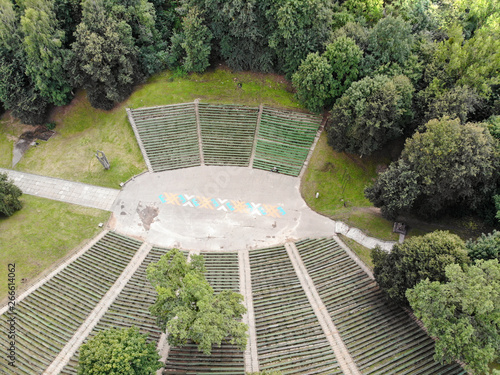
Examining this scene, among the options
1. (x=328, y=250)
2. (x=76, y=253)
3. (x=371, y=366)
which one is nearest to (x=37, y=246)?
(x=76, y=253)

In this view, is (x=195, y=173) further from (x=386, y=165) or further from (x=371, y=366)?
(x=371, y=366)

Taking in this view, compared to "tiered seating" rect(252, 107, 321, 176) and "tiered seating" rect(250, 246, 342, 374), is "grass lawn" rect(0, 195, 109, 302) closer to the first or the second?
"tiered seating" rect(250, 246, 342, 374)

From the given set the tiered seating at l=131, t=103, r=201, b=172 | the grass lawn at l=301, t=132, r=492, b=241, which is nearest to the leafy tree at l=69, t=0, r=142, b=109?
the tiered seating at l=131, t=103, r=201, b=172

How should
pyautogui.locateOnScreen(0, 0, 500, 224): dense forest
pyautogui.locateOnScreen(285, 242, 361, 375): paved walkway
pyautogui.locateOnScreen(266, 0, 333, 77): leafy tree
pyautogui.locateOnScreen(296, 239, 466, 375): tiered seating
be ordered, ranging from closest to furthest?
pyautogui.locateOnScreen(296, 239, 466, 375): tiered seating
pyautogui.locateOnScreen(285, 242, 361, 375): paved walkway
pyautogui.locateOnScreen(0, 0, 500, 224): dense forest
pyautogui.locateOnScreen(266, 0, 333, 77): leafy tree

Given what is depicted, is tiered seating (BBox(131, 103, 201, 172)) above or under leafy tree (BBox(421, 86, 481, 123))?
under

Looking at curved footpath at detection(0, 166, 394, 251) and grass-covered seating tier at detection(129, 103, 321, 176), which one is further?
grass-covered seating tier at detection(129, 103, 321, 176)

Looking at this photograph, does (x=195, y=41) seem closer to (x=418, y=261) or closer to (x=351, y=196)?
(x=351, y=196)

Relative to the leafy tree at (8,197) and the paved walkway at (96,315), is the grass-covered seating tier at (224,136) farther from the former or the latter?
the leafy tree at (8,197)
